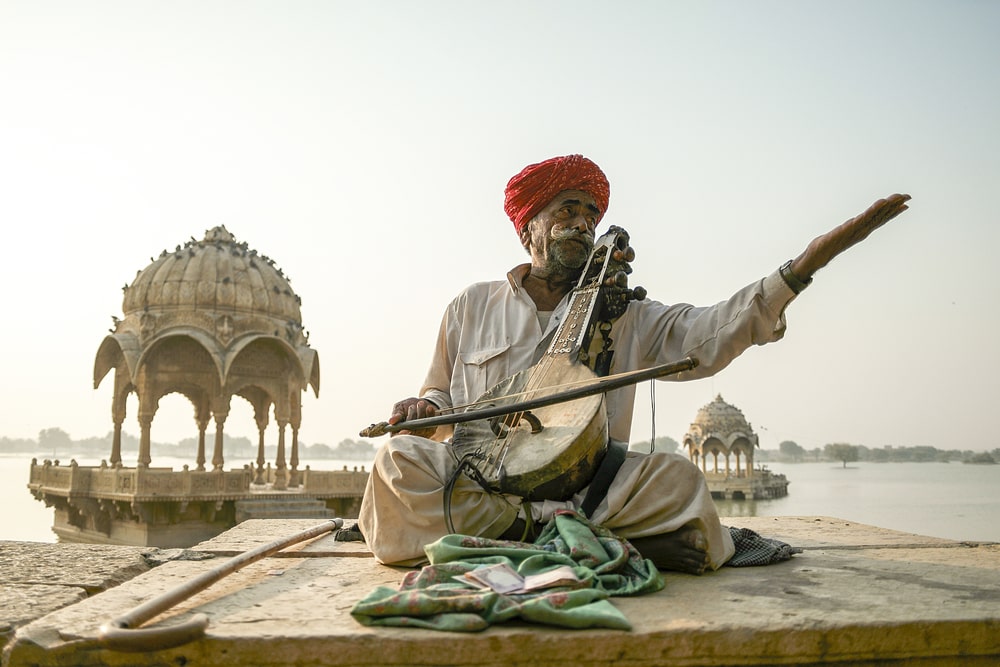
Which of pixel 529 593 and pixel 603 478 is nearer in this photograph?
pixel 529 593

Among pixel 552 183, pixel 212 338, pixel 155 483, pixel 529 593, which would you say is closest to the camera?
pixel 529 593

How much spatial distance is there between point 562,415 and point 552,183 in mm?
1080

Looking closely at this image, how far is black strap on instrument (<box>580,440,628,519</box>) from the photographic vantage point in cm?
232

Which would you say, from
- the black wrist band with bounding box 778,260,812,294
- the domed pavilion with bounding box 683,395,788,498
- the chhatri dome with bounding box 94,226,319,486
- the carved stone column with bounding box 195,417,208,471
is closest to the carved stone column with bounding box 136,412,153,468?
the chhatri dome with bounding box 94,226,319,486

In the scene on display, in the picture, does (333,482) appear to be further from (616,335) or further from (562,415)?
(562,415)

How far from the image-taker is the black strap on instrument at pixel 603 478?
2318mm

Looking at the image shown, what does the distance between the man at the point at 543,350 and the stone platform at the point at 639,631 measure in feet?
0.89

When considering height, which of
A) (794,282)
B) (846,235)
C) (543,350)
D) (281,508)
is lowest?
(281,508)

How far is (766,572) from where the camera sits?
2.17 metres

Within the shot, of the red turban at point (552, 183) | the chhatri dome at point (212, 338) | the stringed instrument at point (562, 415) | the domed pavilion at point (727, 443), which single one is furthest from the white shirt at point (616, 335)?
the domed pavilion at point (727, 443)

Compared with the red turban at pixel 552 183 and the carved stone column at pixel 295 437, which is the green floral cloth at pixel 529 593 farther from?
the carved stone column at pixel 295 437

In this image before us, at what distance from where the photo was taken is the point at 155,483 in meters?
13.6

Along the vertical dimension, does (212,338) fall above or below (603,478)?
above

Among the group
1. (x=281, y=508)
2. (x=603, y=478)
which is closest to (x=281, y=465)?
(x=281, y=508)
